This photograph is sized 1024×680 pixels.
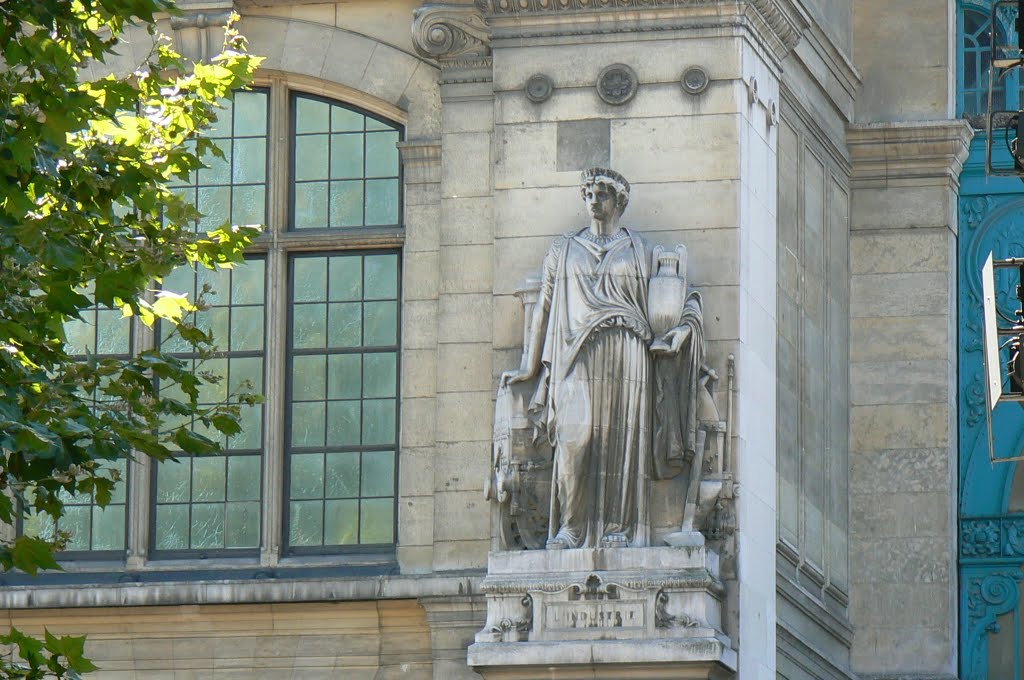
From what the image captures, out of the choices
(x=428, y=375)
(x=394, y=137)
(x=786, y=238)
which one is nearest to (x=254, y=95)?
(x=394, y=137)

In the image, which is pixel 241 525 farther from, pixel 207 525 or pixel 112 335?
pixel 112 335

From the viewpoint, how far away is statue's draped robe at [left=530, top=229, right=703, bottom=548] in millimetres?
23078

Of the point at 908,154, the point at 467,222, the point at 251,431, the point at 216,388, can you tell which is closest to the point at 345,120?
the point at 467,222

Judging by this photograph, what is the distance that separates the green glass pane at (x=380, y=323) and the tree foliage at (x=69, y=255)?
7129 millimetres

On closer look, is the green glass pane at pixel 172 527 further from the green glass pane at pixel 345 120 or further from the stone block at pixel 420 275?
the green glass pane at pixel 345 120

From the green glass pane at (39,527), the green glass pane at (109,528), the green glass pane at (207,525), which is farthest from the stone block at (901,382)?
the green glass pane at (39,527)

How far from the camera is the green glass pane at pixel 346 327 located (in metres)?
25.8

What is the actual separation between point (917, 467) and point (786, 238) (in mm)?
3396

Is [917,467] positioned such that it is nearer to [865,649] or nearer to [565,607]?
[865,649]

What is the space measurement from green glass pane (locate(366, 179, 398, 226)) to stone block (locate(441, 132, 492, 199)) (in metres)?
0.80

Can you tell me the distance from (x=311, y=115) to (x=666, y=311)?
188 inches

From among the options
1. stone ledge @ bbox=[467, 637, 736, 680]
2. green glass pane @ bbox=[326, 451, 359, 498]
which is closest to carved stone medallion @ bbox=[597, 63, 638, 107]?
green glass pane @ bbox=[326, 451, 359, 498]

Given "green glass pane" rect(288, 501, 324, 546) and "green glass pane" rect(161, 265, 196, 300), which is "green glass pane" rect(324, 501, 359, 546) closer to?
"green glass pane" rect(288, 501, 324, 546)

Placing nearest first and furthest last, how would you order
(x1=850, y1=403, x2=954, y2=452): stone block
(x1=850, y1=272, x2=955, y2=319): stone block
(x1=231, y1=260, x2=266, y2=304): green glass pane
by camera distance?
(x1=231, y1=260, x2=266, y2=304): green glass pane → (x1=850, y1=403, x2=954, y2=452): stone block → (x1=850, y1=272, x2=955, y2=319): stone block
